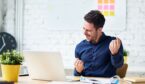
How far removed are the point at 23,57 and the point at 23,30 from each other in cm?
239

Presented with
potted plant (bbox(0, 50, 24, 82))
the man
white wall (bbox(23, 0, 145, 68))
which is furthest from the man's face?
white wall (bbox(23, 0, 145, 68))

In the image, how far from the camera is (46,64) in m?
2.13

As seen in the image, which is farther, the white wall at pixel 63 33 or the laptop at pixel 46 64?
the white wall at pixel 63 33

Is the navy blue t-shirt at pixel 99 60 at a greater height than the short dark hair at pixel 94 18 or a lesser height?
lesser

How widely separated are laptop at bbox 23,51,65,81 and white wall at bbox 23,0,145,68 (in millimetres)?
1976

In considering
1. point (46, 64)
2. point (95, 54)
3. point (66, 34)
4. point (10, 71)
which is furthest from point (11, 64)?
point (66, 34)

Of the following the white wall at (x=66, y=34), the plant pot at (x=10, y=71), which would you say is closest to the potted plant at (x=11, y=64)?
the plant pot at (x=10, y=71)

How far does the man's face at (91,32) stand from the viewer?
2.64 meters

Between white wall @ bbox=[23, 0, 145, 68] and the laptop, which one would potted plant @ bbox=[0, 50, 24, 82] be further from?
white wall @ bbox=[23, 0, 145, 68]

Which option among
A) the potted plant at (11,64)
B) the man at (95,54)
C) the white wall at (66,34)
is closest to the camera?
the potted plant at (11,64)

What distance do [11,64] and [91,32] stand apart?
0.83 metres

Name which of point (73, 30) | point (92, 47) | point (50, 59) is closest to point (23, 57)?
point (50, 59)

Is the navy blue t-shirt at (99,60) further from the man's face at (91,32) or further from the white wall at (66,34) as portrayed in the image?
the white wall at (66,34)

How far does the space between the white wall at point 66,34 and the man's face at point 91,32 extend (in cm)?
154
